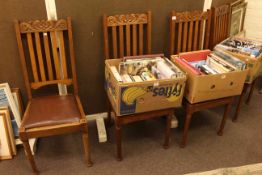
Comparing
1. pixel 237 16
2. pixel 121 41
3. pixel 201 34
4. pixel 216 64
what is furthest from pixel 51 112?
pixel 237 16

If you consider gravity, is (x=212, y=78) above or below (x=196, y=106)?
above

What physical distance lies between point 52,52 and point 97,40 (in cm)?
37

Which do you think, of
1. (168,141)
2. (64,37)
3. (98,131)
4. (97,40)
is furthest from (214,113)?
(64,37)

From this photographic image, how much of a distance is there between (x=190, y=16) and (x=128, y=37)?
58 centimetres

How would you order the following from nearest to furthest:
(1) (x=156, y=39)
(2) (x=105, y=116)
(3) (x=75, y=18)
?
(3) (x=75, y=18) → (1) (x=156, y=39) → (2) (x=105, y=116)

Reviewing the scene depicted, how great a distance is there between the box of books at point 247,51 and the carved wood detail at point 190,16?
12.3 inches

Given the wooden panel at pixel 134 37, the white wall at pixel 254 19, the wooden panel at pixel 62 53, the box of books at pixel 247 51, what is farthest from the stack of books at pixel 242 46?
the wooden panel at pixel 62 53

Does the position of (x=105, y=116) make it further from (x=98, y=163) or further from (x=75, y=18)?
(x=75, y=18)

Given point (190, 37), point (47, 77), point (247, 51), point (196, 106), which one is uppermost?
point (190, 37)

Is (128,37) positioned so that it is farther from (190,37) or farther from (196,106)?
(196,106)

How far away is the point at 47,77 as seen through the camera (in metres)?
2.04

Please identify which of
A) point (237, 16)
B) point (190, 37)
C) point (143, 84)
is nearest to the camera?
point (143, 84)

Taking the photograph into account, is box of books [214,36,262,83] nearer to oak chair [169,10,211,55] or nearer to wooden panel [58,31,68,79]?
oak chair [169,10,211,55]

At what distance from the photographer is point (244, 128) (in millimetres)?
2375
